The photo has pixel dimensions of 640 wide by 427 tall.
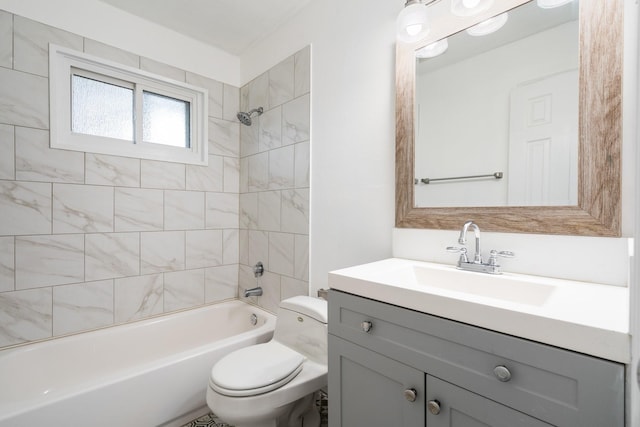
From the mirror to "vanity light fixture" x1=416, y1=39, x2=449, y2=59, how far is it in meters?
0.02

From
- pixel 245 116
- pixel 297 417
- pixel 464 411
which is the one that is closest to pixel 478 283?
pixel 464 411

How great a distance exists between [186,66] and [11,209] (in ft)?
4.75

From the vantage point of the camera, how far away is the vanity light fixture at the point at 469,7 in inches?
43.8

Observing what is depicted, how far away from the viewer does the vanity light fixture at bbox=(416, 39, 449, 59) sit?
1263mm

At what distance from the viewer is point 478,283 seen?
1.05 meters

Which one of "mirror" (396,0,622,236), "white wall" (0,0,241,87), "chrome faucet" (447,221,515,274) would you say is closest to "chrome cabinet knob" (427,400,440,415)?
"chrome faucet" (447,221,515,274)

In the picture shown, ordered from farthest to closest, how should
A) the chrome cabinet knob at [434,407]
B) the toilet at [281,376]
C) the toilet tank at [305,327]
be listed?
1. the toilet tank at [305,327]
2. the toilet at [281,376]
3. the chrome cabinet knob at [434,407]

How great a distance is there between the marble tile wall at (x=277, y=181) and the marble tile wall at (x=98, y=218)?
0.03m

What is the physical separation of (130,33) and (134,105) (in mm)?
466

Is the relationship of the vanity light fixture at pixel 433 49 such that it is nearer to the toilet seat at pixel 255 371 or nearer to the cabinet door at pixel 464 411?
the cabinet door at pixel 464 411

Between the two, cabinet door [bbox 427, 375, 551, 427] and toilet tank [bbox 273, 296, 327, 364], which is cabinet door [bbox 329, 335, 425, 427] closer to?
cabinet door [bbox 427, 375, 551, 427]

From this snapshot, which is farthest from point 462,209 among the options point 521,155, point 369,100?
point 369,100

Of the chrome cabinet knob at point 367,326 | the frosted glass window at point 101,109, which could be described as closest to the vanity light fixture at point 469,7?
the chrome cabinet knob at point 367,326

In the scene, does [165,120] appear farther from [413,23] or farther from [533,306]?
[533,306]
